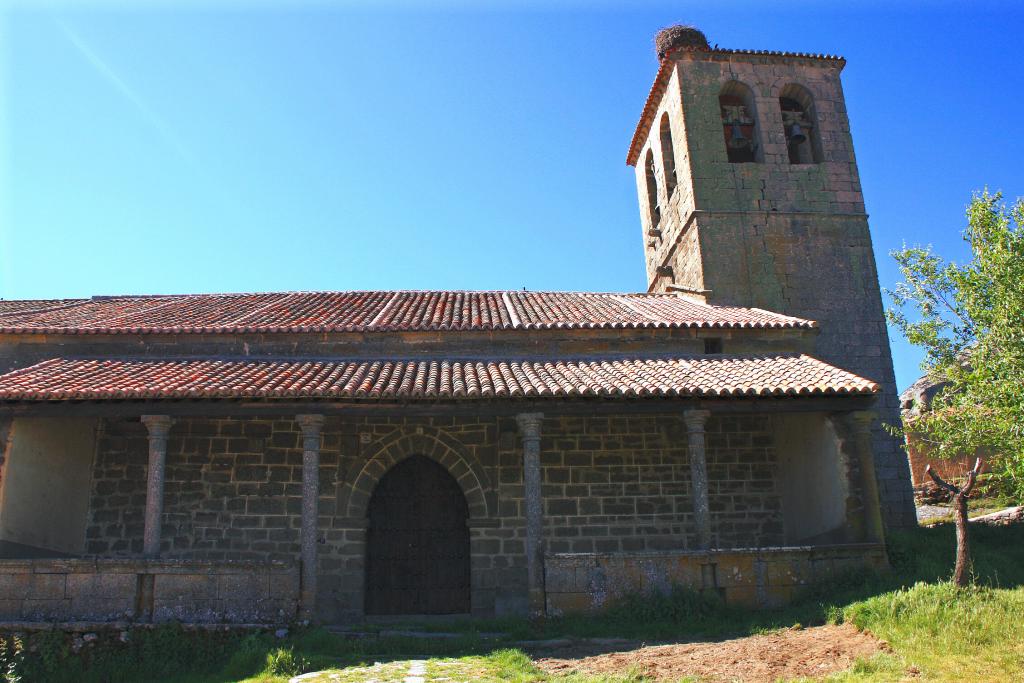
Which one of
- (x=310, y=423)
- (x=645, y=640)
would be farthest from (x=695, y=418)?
(x=310, y=423)

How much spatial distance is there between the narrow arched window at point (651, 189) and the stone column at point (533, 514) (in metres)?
10.8

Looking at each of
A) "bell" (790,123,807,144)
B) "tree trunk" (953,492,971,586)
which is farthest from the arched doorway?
"bell" (790,123,807,144)

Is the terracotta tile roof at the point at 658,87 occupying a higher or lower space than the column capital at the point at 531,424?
higher

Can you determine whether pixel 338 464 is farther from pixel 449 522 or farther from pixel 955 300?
pixel 955 300

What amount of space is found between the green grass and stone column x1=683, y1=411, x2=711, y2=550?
99 centimetres

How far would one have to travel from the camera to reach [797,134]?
1778 centimetres

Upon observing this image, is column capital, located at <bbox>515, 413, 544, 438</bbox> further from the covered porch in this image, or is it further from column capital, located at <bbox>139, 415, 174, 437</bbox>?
column capital, located at <bbox>139, 415, 174, 437</bbox>

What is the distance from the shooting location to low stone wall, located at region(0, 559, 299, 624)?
9320mm

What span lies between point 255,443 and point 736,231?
10.4 meters

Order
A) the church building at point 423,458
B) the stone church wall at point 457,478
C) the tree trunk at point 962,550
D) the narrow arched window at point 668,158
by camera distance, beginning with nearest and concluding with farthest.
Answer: the tree trunk at point 962,550 < the church building at point 423,458 < the stone church wall at point 457,478 < the narrow arched window at point 668,158

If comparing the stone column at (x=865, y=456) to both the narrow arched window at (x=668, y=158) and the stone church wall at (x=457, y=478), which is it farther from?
the narrow arched window at (x=668, y=158)

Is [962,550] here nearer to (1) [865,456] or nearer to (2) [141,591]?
(1) [865,456]

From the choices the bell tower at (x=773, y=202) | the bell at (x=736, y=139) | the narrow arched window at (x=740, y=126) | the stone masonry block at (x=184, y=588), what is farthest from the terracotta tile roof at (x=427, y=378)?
the narrow arched window at (x=740, y=126)

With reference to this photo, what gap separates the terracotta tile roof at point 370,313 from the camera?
13.0m
